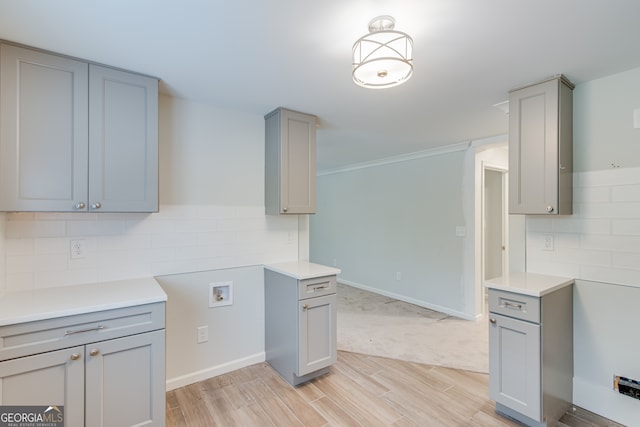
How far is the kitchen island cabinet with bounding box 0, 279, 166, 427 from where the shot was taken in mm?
1458

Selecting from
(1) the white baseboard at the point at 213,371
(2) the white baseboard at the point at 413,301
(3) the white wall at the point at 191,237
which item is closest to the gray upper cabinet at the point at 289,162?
(3) the white wall at the point at 191,237

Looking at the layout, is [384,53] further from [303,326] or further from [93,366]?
[93,366]

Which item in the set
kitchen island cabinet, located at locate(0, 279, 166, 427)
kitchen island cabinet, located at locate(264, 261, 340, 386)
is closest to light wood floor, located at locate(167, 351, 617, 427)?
kitchen island cabinet, located at locate(264, 261, 340, 386)

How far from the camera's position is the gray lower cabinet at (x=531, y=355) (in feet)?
6.11

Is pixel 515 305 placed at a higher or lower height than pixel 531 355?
higher

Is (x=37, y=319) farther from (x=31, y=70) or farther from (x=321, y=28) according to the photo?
(x=321, y=28)

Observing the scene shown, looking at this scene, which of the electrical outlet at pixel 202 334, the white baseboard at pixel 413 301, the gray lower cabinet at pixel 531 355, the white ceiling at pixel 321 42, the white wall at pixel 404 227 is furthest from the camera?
the white wall at pixel 404 227

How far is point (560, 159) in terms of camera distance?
2.06 metres

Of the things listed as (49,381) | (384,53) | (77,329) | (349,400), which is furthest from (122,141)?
(349,400)

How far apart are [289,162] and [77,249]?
1.65 m

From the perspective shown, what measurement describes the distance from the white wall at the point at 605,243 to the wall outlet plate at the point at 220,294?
2.60 metres

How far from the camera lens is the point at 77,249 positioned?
2.05 metres

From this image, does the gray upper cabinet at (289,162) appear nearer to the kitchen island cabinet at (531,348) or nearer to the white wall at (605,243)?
the kitchen island cabinet at (531,348)

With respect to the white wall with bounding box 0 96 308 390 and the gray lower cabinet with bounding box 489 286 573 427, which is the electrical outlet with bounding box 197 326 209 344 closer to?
the white wall with bounding box 0 96 308 390
